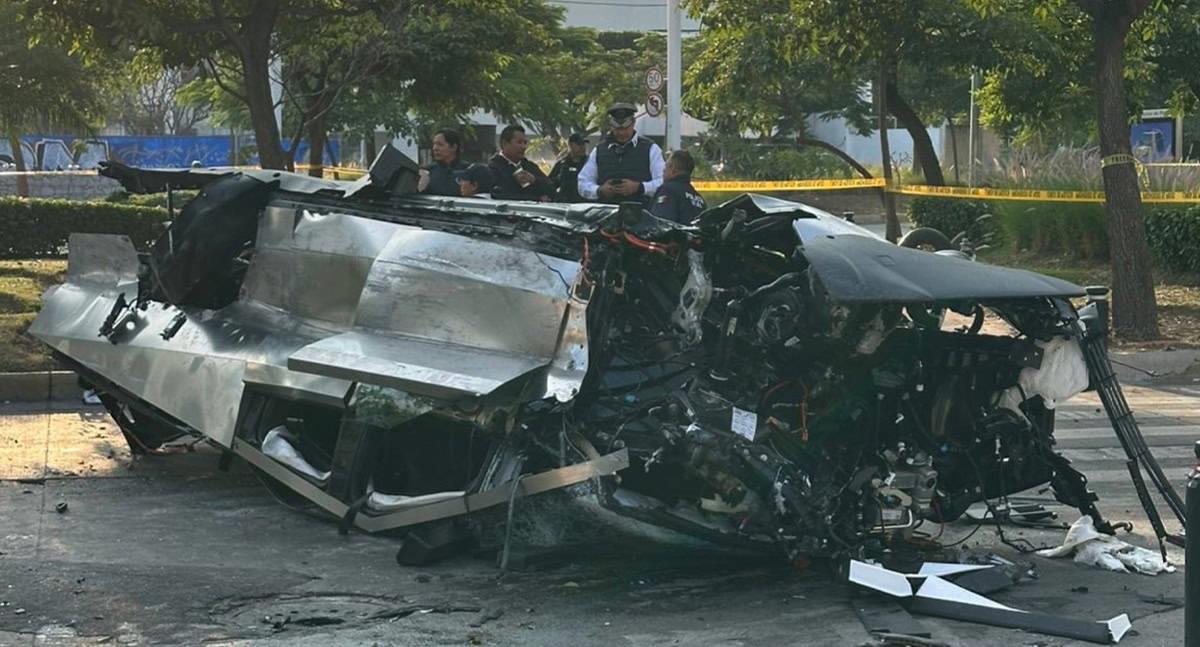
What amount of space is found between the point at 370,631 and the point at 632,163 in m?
5.22

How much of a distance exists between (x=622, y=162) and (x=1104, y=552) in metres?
4.67

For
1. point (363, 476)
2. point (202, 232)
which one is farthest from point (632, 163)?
point (363, 476)

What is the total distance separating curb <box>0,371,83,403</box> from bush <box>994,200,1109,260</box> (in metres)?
13.9

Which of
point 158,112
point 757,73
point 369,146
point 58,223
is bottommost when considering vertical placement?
point 58,223

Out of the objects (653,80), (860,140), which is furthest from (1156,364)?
(860,140)

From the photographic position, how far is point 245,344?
24.9ft

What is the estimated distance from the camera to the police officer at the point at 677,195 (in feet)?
32.4

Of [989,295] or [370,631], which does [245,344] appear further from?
[989,295]

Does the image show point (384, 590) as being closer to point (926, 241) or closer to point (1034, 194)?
point (926, 241)

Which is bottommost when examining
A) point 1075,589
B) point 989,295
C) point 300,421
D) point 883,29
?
point 1075,589

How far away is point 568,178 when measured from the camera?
11.6 metres

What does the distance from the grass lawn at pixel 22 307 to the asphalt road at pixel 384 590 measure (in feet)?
12.3

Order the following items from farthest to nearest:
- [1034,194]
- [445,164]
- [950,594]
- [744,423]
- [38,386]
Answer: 1. [1034,194]
2. [38,386]
3. [445,164]
4. [744,423]
5. [950,594]

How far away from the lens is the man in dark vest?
10203 mm
